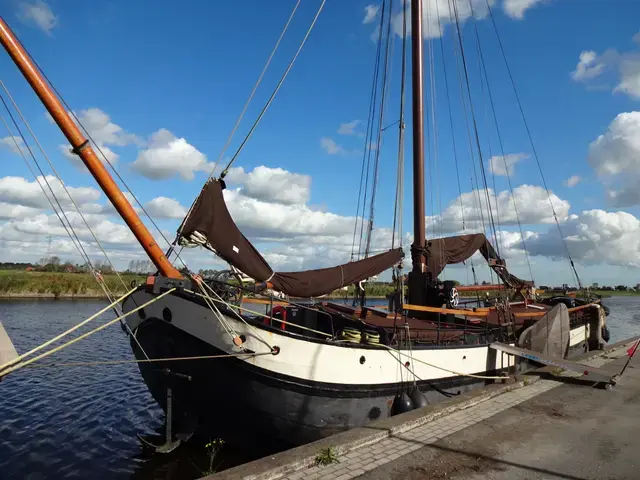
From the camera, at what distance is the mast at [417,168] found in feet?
44.5

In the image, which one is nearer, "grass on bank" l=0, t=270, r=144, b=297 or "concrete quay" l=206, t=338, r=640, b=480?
"concrete quay" l=206, t=338, r=640, b=480

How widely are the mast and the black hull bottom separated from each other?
17.8 ft

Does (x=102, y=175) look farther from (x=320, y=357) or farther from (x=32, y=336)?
(x=32, y=336)

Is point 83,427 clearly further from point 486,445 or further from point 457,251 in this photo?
point 457,251

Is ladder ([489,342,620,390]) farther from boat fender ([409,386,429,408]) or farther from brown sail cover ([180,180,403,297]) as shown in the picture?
brown sail cover ([180,180,403,297])

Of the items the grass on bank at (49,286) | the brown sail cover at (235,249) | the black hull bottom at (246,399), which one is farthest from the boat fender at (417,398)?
the grass on bank at (49,286)

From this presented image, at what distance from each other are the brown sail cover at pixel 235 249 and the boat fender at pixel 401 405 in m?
2.60

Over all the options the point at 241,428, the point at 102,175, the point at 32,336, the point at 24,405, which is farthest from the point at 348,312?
the point at 32,336

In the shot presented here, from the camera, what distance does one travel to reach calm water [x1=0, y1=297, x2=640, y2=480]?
8156 mm

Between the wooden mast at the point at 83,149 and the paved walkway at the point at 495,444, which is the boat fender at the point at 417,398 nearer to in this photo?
the paved walkway at the point at 495,444

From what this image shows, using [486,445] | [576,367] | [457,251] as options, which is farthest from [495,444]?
[457,251]

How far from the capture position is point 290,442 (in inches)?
304

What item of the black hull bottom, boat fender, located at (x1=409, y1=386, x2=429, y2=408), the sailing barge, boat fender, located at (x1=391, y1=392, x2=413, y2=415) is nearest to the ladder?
the sailing barge

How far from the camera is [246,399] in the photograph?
24.6 feet
